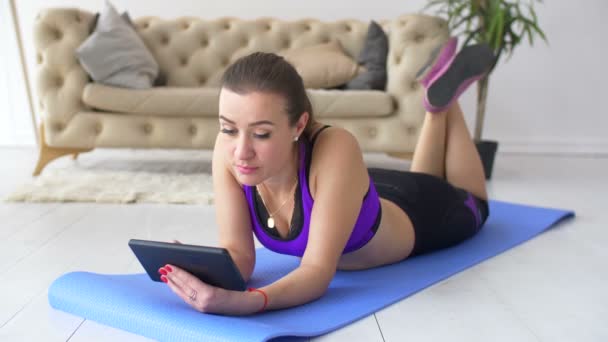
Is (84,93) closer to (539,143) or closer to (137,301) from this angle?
(137,301)

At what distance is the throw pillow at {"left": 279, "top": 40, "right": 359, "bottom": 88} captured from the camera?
3.24m

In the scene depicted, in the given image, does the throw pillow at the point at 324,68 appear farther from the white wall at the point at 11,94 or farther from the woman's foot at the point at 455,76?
the white wall at the point at 11,94

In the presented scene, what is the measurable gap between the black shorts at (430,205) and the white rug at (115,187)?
3.66 ft

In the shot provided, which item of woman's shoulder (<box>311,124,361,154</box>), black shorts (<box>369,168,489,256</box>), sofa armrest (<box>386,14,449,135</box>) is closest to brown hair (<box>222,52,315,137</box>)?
woman's shoulder (<box>311,124,361,154</box>)

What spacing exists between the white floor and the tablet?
0.20m

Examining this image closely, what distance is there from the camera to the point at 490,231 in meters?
2.06

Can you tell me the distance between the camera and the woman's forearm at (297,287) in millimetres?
1255

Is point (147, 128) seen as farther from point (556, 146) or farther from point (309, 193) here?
point (556, 146)

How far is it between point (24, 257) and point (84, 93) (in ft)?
4.54

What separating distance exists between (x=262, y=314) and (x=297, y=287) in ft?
0.34

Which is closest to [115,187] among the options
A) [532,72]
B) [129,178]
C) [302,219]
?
[129,178]

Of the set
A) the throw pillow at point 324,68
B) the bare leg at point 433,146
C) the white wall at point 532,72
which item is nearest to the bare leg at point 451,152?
the bare leg at point 433,146

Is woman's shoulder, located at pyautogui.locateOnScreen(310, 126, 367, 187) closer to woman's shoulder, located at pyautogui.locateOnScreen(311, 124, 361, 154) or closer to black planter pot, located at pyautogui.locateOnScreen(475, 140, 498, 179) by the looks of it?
woman's shoulder, located at pyautogui.locateOnScreen(311, 124, 361, 154)

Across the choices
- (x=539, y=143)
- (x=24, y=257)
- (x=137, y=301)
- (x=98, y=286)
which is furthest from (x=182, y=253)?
(x=539, y=143)
